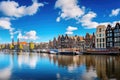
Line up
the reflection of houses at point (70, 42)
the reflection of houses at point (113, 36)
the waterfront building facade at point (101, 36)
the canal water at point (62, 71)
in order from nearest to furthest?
the canal water at point (62, 71) < the reflection of houses at point (113, 36) < the waterfront building facade at point (101, 36) < the reflection of houses at point (70, 42)

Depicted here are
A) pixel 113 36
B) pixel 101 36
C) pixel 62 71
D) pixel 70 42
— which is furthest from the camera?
pixel 70 42

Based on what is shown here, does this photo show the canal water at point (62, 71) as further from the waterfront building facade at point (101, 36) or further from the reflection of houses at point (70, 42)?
the reflection of houses at point (70, 42)

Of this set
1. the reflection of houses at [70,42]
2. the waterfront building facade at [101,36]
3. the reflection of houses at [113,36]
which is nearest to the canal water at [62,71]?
the reflection of houses at [113,36]

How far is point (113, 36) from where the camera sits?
371ft

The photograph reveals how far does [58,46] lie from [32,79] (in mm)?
147493

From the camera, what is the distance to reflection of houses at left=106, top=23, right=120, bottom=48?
110775 millimetres

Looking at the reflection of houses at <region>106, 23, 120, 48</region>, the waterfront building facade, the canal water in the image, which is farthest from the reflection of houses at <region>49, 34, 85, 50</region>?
the canal water

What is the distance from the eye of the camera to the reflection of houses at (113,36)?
111 m

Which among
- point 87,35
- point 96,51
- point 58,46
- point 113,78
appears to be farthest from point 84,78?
point 58,46

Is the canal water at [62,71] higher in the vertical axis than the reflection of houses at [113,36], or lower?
lower

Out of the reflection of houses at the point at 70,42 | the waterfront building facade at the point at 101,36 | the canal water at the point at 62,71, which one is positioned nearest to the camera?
the canal water at the point at 62,71

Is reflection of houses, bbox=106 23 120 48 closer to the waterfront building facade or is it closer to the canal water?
the waterfront building facade

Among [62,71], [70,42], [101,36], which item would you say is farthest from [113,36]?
[62,71]

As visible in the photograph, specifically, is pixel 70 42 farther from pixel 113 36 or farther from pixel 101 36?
pixel 113 36
